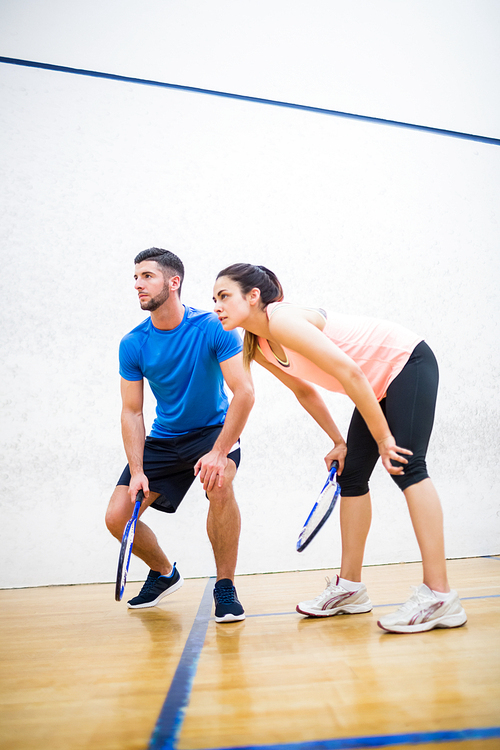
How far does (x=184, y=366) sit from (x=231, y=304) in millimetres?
437

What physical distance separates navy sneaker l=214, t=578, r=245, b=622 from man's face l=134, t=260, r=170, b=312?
893mm

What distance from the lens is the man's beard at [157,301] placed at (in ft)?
5.85

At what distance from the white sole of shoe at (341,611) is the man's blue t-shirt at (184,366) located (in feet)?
2.16

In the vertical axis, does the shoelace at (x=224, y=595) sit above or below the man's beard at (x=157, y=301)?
below

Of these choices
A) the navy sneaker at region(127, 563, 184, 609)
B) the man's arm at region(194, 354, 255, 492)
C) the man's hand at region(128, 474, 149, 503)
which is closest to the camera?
the man's arm at region(194, 354, 255, 492)

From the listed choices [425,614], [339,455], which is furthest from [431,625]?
[339,455]

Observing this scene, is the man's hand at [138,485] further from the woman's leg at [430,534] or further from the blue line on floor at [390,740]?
the blue line on floor at [390,740]

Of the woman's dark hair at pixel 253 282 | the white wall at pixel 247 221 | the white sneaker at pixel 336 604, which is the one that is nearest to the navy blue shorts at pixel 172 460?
the woman's dark hair at pixel 253 282

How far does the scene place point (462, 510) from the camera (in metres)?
3.20

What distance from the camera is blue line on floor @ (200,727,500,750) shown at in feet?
2.11

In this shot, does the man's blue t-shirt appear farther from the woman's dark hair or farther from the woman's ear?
the woman's ear

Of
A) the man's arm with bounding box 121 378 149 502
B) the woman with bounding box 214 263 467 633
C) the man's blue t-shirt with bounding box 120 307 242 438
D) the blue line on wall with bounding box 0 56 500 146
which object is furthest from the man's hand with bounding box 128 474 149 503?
the blue line on wall with bounding box 0 56 500 146

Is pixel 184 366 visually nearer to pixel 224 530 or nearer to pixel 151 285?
pixel 151 285

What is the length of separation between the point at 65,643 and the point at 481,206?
3.38 meters
